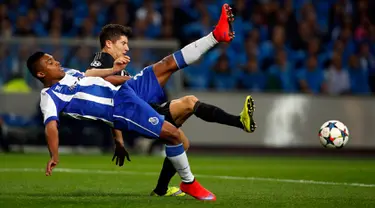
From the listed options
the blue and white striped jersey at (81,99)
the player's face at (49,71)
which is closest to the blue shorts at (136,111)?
the blue and white striped jersey at (81,99)

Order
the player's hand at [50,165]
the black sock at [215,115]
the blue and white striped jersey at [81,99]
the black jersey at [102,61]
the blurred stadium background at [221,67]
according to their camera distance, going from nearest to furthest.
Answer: the player's hand at [50,165], the black sock at [215,115], the blue and white striped jersey at [81,99], the black jersey at [102,61], the blurred stadium background at [221,67]

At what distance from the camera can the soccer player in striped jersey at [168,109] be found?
7.54m

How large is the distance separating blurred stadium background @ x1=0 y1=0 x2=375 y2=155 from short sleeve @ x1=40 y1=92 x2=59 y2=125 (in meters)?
9.12

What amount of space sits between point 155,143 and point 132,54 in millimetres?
1928

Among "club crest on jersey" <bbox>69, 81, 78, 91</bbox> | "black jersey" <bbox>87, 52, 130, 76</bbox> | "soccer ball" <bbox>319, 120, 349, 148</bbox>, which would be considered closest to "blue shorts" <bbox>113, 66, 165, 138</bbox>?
"club crest on jersey" <bbox>69, 81, 78, 91</bbox>

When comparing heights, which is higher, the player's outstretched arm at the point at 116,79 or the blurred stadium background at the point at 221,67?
the blurred stadium background at the point at 221,67

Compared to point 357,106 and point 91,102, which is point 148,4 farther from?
point 91,102

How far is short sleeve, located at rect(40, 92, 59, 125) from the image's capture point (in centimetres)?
764

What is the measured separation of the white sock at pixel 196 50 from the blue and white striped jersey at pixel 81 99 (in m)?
0.70

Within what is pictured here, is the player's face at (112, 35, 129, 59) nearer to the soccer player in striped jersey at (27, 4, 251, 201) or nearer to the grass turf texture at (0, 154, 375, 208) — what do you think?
the soccer player in striped jersey at (27, 4, 251, 201)

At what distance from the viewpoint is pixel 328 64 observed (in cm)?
1873

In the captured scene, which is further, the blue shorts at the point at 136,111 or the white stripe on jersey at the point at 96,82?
the white stripe on jersey at the point at 96,82

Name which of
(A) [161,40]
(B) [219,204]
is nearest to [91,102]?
(B) [219,204]

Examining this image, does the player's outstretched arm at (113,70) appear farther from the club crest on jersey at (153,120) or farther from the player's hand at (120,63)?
A: the club crest on jersey at (153,120)
